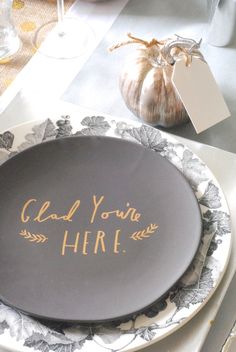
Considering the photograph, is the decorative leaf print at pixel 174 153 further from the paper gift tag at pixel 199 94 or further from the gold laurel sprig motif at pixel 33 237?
the gold laurel sprig motif at pixel 33 237

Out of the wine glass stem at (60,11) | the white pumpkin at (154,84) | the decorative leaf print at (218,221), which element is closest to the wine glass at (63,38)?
the wine glass stem at (60,11)

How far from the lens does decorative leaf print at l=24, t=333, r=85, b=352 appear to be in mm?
543

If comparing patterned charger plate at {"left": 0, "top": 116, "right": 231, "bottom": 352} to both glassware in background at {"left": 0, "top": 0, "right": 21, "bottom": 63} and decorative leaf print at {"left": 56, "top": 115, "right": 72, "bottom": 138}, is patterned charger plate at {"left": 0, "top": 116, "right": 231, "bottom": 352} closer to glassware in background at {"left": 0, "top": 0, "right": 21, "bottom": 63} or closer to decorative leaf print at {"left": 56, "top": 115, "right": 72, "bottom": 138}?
decorative leaf print at {"left": 56, "top": 115, "right": 72, "bottom": 138}

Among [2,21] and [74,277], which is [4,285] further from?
[2,21]

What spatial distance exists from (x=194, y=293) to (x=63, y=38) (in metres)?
0.51

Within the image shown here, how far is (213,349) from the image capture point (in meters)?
0.62

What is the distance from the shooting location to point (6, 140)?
70 cm

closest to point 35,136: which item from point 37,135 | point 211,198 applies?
point 37,135

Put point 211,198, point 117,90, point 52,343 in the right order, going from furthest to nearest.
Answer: point 117,90, point 211,198, point 52,343

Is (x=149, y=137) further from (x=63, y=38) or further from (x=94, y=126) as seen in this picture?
(x=63, y=38)

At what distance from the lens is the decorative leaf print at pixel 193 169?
671 millimetres

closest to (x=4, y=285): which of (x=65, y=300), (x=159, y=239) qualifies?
(x=65, y=300)

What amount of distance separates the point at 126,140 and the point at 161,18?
0.34 meters

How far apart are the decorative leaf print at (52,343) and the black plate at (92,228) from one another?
19 mm
